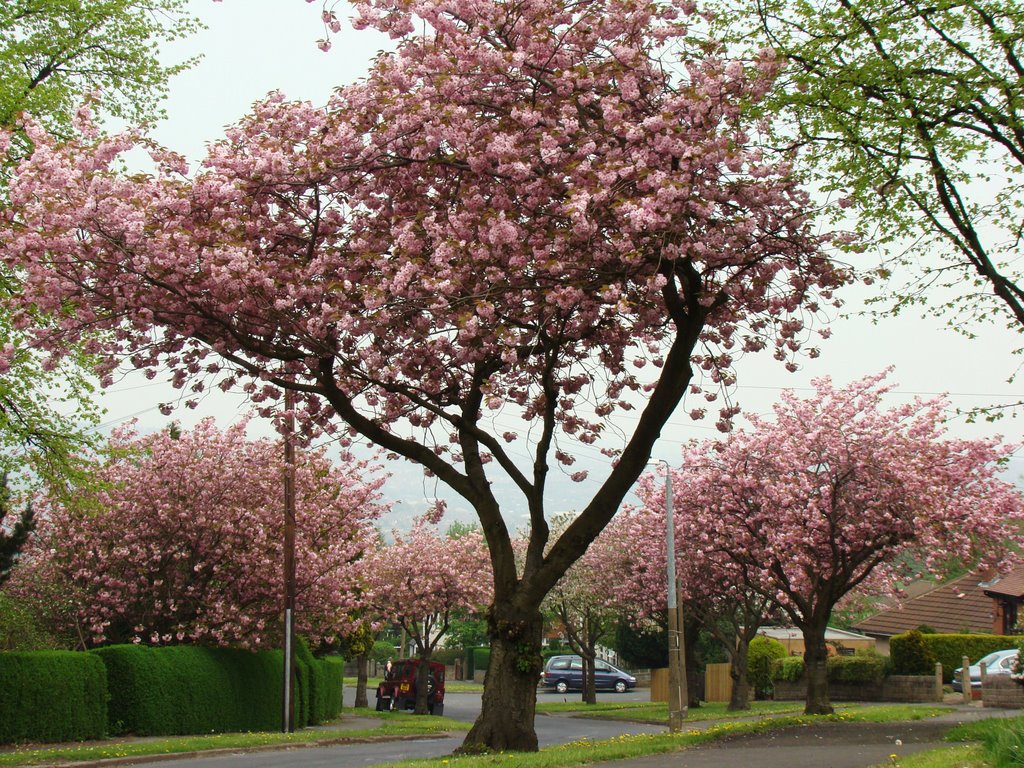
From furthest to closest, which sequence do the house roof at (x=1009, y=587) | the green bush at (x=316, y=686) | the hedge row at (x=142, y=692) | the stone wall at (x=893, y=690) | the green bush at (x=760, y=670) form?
1. the green bush at (x=760, y=670)
2. the house roof at (x=1009, y=587)
3. the stone wall at (x=893, y=690)
4. the green bush at (x=316, y=686)
5. the hedge row at (x=142, y=692)

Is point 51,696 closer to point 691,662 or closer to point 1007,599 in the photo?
point 691,662

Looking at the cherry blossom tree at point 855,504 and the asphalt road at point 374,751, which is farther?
the cherry blossom tree at point 855,504

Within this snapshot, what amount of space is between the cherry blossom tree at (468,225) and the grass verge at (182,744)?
835cm

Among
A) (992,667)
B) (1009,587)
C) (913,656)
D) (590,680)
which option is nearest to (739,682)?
(913,656)

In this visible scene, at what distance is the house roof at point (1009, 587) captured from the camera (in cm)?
3938

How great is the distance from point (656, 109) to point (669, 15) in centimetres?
120

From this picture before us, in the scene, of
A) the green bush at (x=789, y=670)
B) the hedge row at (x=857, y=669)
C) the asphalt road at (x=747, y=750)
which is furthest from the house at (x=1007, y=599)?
the asphalt road at (x=747, y=750)

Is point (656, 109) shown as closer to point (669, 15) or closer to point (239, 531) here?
point (669, 15)

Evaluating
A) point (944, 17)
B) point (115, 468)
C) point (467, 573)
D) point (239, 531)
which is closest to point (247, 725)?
point (239, 531)

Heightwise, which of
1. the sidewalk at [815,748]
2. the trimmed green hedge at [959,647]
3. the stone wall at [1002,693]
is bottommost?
the stone wall at [1002,693]

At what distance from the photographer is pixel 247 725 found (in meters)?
27.8

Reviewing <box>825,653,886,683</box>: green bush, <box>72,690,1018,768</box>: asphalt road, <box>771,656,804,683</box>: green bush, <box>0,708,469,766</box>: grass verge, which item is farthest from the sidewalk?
<box>771,656,804,683</box>: green bush

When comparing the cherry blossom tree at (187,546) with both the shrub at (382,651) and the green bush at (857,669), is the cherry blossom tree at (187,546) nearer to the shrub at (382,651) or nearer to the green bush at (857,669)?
the green bush at (857,669)

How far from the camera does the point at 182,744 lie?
2130cm
